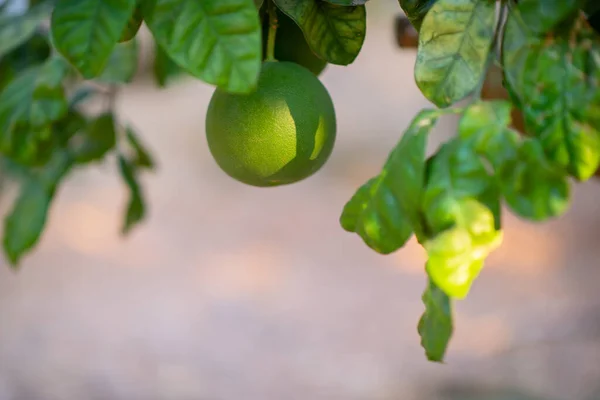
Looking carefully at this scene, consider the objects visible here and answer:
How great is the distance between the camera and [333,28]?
739 millimetres

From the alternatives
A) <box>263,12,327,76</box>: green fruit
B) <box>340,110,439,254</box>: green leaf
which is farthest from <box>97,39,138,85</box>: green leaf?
<box>340,110,439,254</box>: green leaf

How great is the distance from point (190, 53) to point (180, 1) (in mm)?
54

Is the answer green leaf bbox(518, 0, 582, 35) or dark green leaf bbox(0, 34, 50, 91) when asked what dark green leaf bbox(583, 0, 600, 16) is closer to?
green leaf bbox(518, 0, 582, 35)

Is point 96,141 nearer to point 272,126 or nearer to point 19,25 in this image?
point 19,25

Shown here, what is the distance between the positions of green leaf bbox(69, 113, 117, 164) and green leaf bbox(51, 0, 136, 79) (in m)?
0.64

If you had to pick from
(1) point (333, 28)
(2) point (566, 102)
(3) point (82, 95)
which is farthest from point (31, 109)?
(2) point (566, 102)

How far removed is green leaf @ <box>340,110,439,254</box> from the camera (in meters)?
0.53

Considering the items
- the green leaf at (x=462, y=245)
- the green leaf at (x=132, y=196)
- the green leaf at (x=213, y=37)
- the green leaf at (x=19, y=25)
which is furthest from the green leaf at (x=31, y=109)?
the green leaf at (x=462, y=245)

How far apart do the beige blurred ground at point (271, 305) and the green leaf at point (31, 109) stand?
200 centimetres

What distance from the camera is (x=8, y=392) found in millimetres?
2963

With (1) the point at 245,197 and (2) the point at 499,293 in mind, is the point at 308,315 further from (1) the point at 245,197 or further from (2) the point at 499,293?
(1) the point at 245,197

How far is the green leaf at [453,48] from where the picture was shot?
60cm

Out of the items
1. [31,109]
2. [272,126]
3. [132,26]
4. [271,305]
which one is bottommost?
[271,305]

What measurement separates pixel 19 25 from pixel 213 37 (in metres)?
0.83
